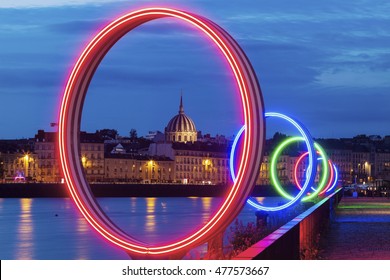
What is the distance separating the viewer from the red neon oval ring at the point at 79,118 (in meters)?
12.9

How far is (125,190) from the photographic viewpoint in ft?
526

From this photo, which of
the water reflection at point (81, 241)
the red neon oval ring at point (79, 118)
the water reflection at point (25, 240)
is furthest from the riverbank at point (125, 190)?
the red neon oval ring at point (79, 118)

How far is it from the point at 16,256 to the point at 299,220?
85.2 ft

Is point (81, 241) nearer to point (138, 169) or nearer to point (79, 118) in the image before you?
point (79, 118)

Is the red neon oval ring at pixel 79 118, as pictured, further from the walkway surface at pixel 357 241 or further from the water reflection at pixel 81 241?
the water reflection at pixel 81 241

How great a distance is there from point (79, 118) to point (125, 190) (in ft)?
483

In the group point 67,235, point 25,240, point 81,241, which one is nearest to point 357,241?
point 81,241

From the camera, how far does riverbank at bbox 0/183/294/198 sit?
14700cm

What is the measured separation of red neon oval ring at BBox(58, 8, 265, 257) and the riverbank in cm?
11777

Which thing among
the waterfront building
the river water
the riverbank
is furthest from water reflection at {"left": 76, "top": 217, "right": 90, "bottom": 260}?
the waterfront building
